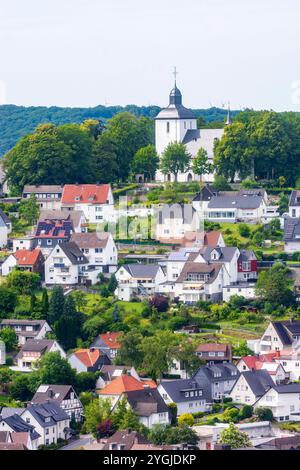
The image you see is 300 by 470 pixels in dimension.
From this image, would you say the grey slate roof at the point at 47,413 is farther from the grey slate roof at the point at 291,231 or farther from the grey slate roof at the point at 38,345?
the grey slate roof at the point at 291,231

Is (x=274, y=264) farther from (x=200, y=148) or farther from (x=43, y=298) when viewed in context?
(x=200, y=148)

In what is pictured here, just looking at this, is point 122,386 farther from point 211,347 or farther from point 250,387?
point 211,347

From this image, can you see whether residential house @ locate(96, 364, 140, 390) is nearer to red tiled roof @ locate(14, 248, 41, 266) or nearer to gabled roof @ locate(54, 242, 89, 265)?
gabled roof @ locate(54, 242, 89, 265)

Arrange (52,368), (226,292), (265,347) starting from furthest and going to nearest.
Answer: (226,292), (265,347), (52,368)

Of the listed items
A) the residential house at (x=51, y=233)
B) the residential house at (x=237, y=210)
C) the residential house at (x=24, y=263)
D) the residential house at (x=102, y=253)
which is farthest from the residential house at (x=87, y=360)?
the residential house at (x=237, y=210)

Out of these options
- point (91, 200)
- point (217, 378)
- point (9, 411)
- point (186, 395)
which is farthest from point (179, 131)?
point (9, 411)

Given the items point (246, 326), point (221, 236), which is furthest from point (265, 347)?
point (221, 236)
